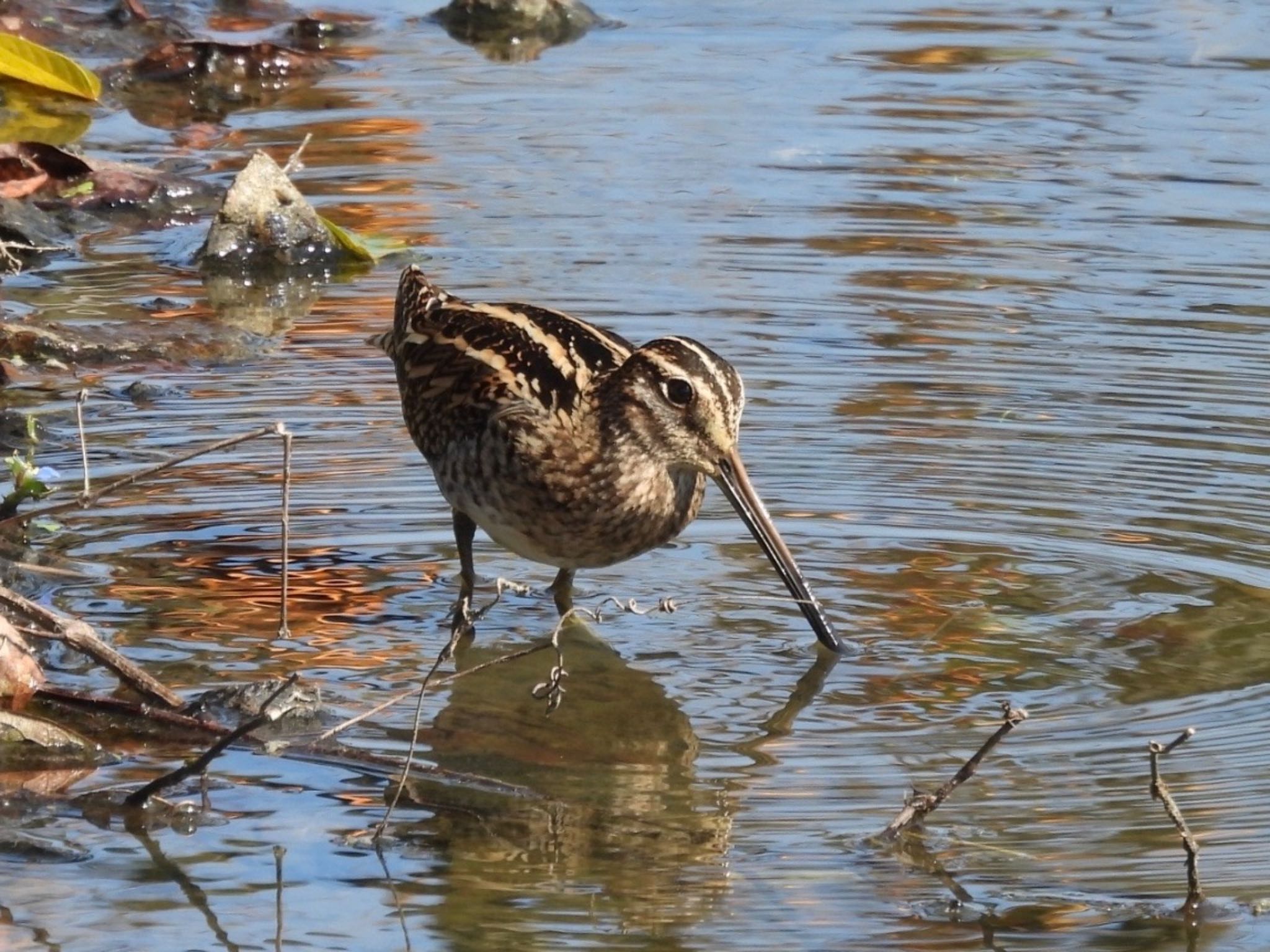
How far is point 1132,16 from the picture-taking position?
13.2m

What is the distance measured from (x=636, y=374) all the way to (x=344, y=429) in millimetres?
1797

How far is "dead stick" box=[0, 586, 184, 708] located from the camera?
16.5ft

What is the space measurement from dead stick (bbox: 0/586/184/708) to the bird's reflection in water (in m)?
0.64

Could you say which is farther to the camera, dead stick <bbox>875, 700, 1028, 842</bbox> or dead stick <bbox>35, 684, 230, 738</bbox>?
dead stick <bbox>35, 684, 230, 738</bbox>

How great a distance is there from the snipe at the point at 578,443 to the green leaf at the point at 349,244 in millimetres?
2898

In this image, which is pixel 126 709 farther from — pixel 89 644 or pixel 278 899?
pixel 278 899

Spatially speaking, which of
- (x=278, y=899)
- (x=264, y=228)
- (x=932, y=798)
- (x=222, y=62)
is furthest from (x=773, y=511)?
(x=222, y=62)

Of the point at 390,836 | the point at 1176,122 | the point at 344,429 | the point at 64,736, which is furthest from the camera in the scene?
the point at 1176,122

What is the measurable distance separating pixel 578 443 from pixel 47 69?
4.72 meters

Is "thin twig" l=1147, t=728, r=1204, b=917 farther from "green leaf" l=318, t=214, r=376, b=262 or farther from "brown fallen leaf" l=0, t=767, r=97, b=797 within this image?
"green leaf" l=318, t=214, r=376, b=262

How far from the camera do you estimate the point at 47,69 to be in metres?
9.91

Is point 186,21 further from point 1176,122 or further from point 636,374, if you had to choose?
point 636,374

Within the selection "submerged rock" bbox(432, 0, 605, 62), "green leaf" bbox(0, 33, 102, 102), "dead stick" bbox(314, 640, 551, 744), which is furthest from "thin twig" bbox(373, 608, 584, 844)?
"submerged rock" bbox(432, 0, 605, 62)

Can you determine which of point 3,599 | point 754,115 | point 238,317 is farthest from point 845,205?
point 3,599
